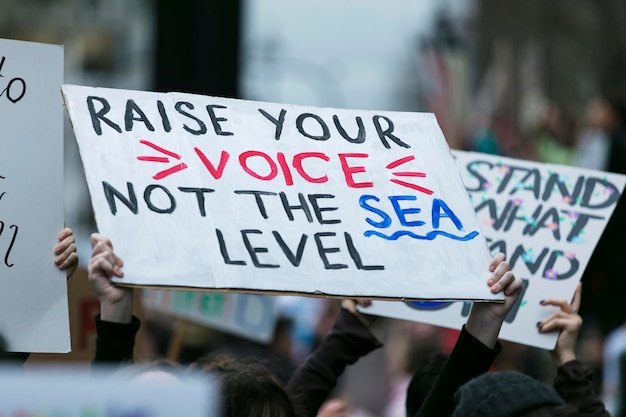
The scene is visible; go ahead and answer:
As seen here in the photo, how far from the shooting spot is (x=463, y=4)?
139ft

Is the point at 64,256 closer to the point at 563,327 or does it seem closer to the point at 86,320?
the point at 86,320

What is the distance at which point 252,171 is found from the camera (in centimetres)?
352

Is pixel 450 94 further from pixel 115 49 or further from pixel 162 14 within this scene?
pixel 115 49

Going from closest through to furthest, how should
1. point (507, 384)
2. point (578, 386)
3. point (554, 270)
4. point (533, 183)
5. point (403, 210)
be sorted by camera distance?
point (507, 384) < point (403, 210) < point (578, 386) < point (554, 270) < point (533, 183)

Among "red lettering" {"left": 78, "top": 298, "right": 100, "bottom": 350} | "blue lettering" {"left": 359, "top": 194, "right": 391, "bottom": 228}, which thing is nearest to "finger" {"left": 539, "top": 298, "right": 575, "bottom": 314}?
"blue lettering" {"left": 359, "top": 194, "right": 391, "bottom": 228}

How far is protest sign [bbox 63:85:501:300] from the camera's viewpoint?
10.6 ft

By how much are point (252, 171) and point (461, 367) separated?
726mm

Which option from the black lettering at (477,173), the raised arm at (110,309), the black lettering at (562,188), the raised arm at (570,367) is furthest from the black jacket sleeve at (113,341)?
the black lettering at (562,188)

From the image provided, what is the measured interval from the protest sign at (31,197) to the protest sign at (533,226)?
45.1 inches

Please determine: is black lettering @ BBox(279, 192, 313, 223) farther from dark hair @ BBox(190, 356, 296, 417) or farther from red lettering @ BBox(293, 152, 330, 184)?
A: dark hair @ BBox(190, 356, 296, 417)

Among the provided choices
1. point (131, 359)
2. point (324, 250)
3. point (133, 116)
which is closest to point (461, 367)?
point (324, 250)

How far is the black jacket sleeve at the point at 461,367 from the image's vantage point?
3.58m

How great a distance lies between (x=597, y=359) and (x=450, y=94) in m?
11.7

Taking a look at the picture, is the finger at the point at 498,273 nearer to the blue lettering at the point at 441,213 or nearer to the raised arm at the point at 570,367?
the blue lettering at the point at 441,213
